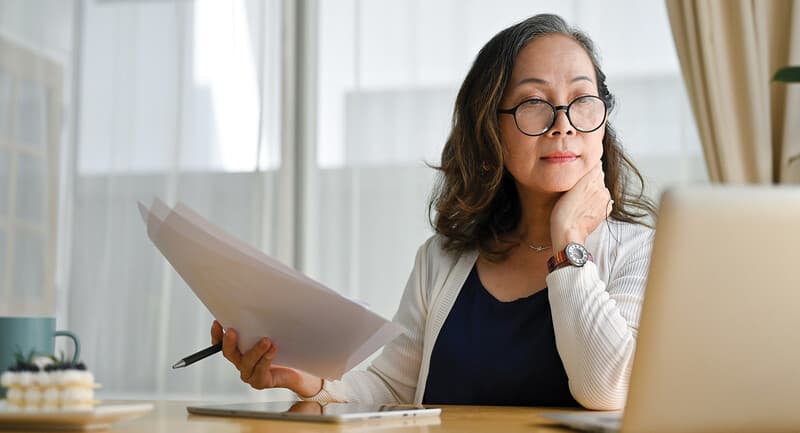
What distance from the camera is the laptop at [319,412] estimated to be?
0.99 m

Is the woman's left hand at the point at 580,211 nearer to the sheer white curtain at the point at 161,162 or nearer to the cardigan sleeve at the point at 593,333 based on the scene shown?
the cardigan sleeve at the point at 593,333

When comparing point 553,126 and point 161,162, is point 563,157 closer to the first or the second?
point 553,126

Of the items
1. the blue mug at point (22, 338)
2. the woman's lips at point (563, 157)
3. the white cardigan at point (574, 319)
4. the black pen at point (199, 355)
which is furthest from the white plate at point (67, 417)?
the woman's lips at point (563, 157)

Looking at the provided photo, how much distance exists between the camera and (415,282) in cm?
175

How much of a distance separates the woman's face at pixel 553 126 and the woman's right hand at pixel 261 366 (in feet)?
1.83

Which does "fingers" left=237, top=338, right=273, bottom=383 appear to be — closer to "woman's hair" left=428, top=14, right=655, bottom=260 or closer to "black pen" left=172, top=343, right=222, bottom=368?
"black pen" left=172, top=343, right=222, bottom=368

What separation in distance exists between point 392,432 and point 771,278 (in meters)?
0.38

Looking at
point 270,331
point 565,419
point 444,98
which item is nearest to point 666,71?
point 444,98

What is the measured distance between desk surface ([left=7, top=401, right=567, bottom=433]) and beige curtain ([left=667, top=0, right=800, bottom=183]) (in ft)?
5.98

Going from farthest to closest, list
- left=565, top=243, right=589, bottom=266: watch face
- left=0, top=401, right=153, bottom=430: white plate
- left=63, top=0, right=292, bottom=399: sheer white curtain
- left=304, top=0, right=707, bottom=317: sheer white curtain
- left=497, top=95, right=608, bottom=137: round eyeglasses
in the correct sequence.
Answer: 1. left=63, top=0, right=292, bottom=399: sheer white curtain
2. left=304, top=0, right=707, bottom=317: sheer white curtain
3. left=497, top=95, right=608, bottom=137: round eyeglasses
4. left=565, top=243, right=589, bottom=266: watch face
5. left=0, top=401, right=153, bottom=430: white plate

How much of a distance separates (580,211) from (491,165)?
0.28 meters

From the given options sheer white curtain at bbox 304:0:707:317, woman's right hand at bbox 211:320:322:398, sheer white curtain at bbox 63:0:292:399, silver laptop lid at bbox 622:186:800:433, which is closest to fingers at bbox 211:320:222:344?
woman's right hand at bbox 211:320:322:398

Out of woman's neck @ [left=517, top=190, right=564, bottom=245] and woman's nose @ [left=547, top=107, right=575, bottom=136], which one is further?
woman's neck @ [left=517, top=190, right=564, bottom=245]

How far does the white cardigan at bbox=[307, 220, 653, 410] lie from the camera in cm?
131
